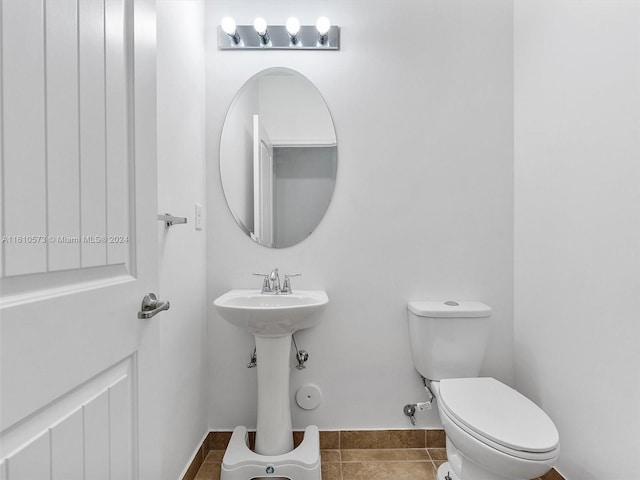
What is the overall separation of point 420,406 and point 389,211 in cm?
92

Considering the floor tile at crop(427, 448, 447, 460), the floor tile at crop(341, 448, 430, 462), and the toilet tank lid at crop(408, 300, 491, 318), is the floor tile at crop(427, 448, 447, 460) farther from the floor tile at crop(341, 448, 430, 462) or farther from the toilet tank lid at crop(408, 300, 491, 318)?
the toilet tank lid at crop(408, 300, 491, 318)

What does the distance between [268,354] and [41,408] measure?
1.05 m

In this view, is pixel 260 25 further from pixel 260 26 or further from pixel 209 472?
pixel 209 472

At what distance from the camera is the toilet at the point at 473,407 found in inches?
43.3

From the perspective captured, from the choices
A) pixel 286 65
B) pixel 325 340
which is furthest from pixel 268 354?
pixel 286 65

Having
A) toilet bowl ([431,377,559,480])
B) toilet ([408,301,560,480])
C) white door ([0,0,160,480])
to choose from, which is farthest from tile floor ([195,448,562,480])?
white door ([0,0,160,480])

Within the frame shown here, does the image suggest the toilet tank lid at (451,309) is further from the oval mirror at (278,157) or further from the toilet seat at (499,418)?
the oval mirror at (278,157)

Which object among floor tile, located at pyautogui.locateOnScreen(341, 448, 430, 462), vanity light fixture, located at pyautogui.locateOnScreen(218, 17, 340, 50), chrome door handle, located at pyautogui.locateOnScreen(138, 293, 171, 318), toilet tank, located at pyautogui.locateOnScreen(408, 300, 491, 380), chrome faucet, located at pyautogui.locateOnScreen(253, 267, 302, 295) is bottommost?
floor tile, located at pyautogui.locateOnScreen(341, 448, 430, 462)

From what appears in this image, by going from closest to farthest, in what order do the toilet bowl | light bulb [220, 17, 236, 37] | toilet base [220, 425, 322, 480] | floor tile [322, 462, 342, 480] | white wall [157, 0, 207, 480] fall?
the toilet bowl
white wall [157, 0, 207, 480]
toilet base [220, 425, 322, 480]
floor tile [322, 462, 342, 480]
light bulb [220, 17, 236, 37]

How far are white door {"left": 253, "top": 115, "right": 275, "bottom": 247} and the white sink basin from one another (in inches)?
14.6

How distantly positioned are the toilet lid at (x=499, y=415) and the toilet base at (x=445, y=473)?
0.39 metres

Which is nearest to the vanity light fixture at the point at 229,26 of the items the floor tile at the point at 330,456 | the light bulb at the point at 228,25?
the light bulb at the point at 228,25

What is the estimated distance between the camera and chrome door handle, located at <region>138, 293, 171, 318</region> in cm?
83

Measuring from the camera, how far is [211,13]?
179 cm
